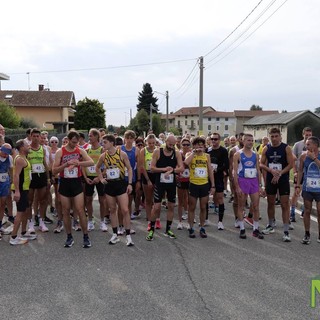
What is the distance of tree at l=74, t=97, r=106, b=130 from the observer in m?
49.0

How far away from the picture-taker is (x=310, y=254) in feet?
18.6

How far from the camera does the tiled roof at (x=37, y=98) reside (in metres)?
46.9

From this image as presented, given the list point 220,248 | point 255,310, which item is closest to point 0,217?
point 220,248

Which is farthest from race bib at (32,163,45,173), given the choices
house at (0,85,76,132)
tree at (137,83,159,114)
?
tree at (137,83,159,114)

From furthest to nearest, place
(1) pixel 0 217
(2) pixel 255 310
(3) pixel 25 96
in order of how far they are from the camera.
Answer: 1. (3) pixel 25 96
2. (1) pixel 0 217
3. (2) pixel 255 310

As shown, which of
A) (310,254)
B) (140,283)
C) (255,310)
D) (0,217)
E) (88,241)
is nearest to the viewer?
(255,310)

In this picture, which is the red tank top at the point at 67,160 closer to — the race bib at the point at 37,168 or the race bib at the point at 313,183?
the race bib at the point at 37,168

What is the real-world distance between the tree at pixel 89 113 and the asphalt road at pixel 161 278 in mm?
43493

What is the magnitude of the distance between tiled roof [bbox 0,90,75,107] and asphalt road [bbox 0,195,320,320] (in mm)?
43279

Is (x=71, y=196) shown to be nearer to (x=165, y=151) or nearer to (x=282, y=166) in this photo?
(x=165, y=151)

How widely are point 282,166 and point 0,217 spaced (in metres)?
5.54

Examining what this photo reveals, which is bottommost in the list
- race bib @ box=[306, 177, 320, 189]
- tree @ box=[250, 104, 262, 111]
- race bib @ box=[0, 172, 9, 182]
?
race bib @ box=[306, 177, 320, 189]

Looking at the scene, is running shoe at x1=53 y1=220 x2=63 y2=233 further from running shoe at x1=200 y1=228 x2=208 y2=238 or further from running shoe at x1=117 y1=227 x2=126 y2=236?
running shoe at x1=200 y1=228 x2=208 y2=238

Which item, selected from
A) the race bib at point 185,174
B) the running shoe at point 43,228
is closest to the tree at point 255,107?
the race bib at point 185,174
